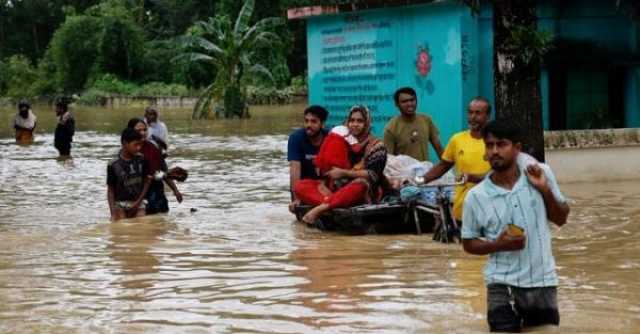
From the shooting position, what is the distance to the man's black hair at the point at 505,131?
19.9 feet

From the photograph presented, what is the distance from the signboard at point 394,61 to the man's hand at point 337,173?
5.06 m

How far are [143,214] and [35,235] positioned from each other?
1152 mm

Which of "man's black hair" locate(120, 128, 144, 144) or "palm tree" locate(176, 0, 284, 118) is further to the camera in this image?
"palm tree" locate(176, 0, 284, 118)

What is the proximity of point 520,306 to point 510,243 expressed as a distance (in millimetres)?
425

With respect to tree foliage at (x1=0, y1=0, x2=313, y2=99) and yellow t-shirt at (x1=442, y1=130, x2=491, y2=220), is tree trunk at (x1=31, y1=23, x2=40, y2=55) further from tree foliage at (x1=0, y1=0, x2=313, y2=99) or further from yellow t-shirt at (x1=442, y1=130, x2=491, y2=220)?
yellow t-shirt at (x1=442, y1=130, x2=491, y2=220)

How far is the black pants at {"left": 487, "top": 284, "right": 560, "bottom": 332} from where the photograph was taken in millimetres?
6238

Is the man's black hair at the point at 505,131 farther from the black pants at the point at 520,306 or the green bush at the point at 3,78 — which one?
the green bush at the point at 3,78

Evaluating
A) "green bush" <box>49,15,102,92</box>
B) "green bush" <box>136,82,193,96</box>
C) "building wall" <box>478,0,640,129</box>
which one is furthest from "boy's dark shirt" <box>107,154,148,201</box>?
"green bush" <box>49,15,102,92</box>

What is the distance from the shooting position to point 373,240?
36.9ft

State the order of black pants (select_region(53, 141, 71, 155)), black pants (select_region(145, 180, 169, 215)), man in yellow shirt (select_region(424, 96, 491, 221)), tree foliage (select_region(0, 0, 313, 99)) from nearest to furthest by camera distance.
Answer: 1. man in yellow shirt (select_region(424, 96, 491, 221))
2. black pants (select_region(145, 180, 169, 215))
3. black pants (select_region(53, 141, 71, 155))
4. tree foliage (select_region(0, 0, 313, 99))

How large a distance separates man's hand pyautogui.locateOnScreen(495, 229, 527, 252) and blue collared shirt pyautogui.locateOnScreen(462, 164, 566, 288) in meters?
→ 0.08

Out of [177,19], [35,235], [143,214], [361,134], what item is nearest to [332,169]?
[361,134]

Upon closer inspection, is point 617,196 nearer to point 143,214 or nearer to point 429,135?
point 429,135

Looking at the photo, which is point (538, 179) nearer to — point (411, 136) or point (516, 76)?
point (411, 136)
